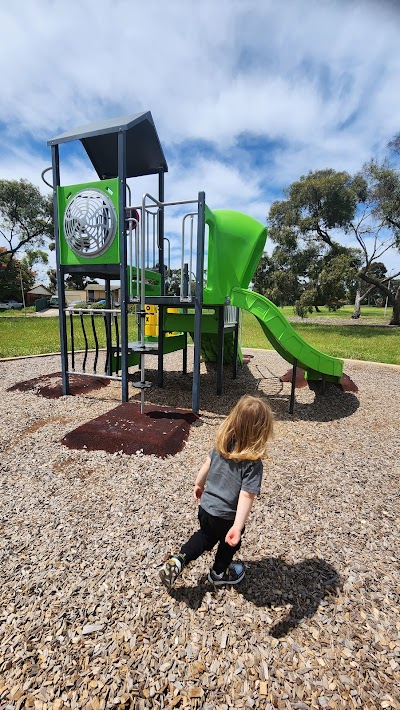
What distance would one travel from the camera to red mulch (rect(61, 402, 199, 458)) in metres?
3.88

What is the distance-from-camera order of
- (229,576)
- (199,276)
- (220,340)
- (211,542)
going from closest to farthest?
1. (211,542)
2. (229,576)
3. (199,276)
4. (220,340)

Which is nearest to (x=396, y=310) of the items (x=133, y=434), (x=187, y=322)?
(x=187, y=322)

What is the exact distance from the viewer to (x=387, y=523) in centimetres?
277

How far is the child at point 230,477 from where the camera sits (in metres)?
1.89

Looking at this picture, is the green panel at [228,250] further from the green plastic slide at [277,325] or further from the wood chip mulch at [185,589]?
the wood chip mulch at [185,589]

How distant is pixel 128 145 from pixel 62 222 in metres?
2.02

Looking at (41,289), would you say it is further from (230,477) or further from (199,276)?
(230,477)

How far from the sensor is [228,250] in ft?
17.9

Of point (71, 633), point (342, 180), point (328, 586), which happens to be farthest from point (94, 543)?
point (342, 180)

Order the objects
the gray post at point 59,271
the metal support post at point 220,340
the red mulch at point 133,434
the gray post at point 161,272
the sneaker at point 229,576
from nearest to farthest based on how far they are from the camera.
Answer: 1. the sneaker at point 229,576
2. the red mulch at point 133,434
3. the gray post at point 59,271
4. the metal support post at point 220,340
5. the gray post at point 161,272

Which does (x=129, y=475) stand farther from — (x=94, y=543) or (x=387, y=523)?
(x=387, y=523)

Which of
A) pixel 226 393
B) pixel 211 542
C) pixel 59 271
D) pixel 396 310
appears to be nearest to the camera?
pixel 211 542

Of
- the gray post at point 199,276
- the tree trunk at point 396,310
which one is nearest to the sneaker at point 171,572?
the gray post at point 199,276

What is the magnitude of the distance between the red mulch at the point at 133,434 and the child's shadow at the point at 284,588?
175cm
